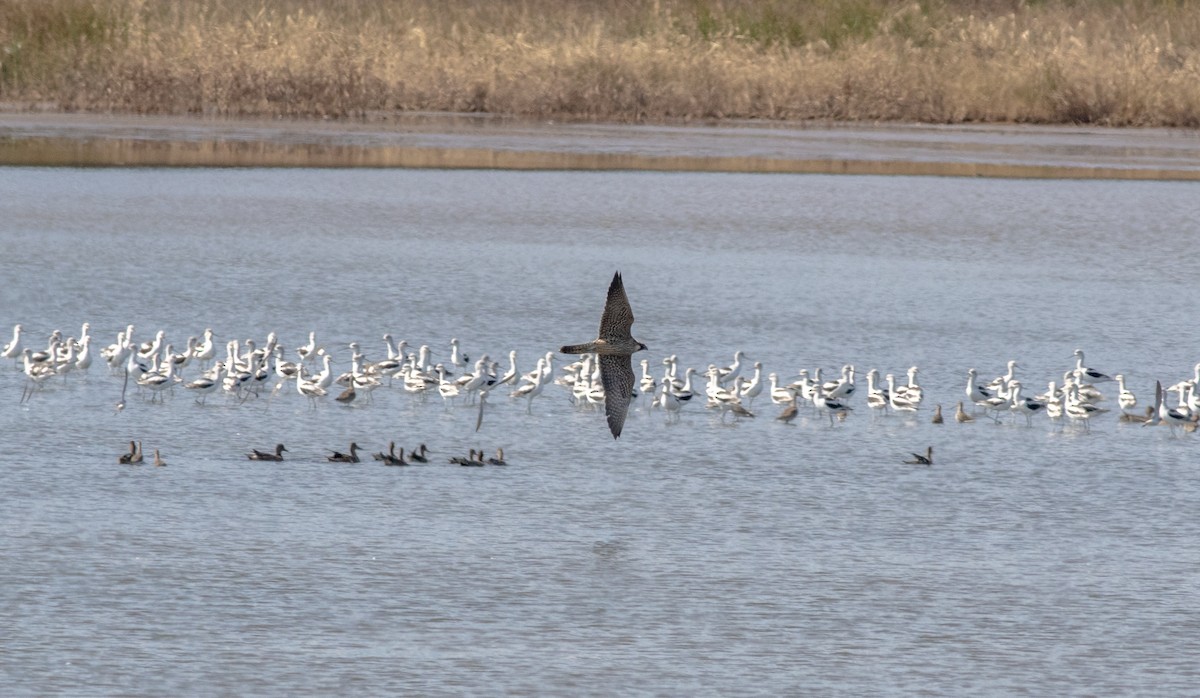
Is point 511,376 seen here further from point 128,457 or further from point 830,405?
point 128,457

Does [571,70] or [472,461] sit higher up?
[571,70]

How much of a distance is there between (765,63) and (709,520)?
2540 centimetres

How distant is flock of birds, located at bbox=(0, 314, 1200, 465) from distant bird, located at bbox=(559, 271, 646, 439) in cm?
354

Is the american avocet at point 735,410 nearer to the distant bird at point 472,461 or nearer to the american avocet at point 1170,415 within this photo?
the distant bird at point 472,461

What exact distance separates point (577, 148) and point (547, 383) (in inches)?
601

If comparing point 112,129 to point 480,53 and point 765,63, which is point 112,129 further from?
point 765,63

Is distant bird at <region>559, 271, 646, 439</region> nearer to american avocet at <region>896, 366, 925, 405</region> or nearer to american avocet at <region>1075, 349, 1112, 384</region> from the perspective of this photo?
american avocet at <region>896, 366, 925, 405</region>

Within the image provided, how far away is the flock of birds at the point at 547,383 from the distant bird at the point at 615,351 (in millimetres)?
3539

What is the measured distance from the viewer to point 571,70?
3384 centimetres

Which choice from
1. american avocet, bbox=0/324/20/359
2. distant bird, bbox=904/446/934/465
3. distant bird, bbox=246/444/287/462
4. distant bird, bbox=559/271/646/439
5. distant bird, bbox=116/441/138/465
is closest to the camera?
distant bird, bbox=559/271/646/439

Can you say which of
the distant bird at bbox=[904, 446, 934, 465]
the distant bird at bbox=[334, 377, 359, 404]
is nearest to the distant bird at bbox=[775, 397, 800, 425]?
the distant bird at bbox=[904, 446, 934, 465]

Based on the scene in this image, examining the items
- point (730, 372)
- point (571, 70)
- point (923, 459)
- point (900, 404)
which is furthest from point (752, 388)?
point (571, 70)

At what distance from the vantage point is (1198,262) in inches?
848

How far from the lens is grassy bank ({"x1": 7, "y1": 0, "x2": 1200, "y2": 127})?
107 ft
